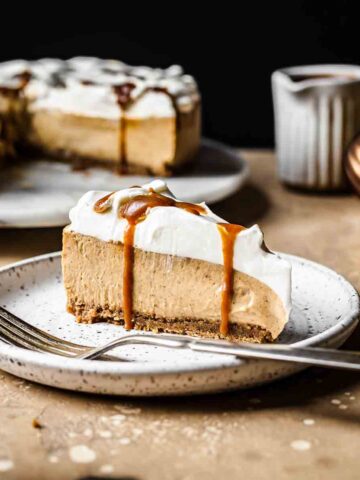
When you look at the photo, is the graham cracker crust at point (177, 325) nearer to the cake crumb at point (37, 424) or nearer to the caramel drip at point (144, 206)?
the caramel drip at point (144, 206)

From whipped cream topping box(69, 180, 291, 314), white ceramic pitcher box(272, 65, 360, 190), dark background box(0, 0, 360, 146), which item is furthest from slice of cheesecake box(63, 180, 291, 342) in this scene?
dark background box(0, 0, 360, 146)

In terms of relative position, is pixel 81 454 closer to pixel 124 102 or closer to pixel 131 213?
pixel 131 213

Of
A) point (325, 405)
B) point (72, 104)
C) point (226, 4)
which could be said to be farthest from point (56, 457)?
point (226, 4)

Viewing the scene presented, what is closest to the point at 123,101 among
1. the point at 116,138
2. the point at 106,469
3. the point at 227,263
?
the point at 116,138

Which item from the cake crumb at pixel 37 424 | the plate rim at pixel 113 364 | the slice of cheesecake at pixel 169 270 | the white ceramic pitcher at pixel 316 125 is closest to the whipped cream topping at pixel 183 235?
the slice of cheesecake at pixel 169 270

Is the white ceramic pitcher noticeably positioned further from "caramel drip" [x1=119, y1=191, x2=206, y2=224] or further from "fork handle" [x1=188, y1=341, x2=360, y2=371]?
"fork handle" [x1=188, y1=341, x2=360, y2=371]

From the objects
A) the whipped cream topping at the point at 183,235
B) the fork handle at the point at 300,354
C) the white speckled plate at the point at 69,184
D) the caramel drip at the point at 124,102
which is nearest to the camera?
the fork handle at the point at 300,354
